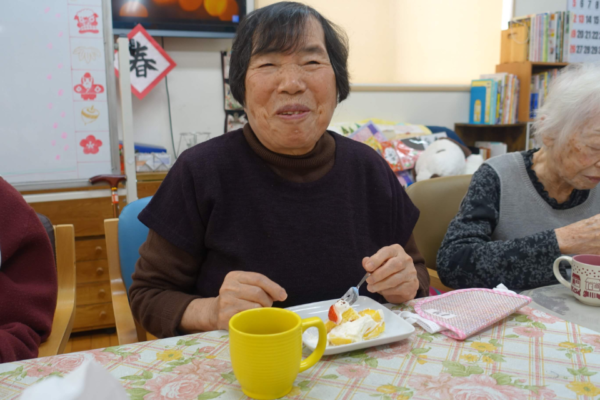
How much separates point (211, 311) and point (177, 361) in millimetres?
202

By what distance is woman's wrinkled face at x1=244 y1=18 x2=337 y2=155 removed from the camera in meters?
1.01

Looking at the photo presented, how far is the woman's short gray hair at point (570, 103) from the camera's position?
127 cm

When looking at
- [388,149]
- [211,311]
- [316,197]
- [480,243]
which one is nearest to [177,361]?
[211,311]

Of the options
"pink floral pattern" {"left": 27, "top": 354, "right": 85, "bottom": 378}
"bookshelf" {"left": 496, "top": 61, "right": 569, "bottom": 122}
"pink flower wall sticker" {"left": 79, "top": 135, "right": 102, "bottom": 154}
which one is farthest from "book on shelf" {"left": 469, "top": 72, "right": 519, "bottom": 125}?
"pink floral pattern" {"left": 27, "top": 354, "right": 85, "bottom": 378}

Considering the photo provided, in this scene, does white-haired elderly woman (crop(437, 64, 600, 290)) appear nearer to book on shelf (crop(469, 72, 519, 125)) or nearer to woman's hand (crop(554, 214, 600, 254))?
woman's hand (crop(554, 214, 600, 254))

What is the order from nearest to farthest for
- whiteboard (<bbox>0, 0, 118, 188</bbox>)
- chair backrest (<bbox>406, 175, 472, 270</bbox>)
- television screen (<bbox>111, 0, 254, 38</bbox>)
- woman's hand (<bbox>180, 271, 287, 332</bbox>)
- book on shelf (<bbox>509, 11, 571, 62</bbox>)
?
woman's hand (<bbox>180, 271, 287, 332</bbox>)
chair backrest (<bbox>406, 175, 472, 270</bbox>)
whiteboard (<bbox>0, 0, 118, 188</bbox>)
television screen (<bbox>111, 0, 254, 38</bbox>)
book on shelf (<bbox>509, 11, 571, 62</bbox>)

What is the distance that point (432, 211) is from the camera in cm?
162

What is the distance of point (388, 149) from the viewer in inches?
119

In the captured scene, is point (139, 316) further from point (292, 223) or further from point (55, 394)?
point (55, 394)

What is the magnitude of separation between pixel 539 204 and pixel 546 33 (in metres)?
2.74

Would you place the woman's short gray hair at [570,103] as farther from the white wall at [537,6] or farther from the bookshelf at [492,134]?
the white wall at [537,6]

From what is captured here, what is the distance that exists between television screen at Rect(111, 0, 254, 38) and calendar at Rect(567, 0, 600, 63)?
8.14 feet

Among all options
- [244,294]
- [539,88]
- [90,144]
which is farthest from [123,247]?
[539,88]

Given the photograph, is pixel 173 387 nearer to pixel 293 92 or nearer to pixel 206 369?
pixel 206 369
